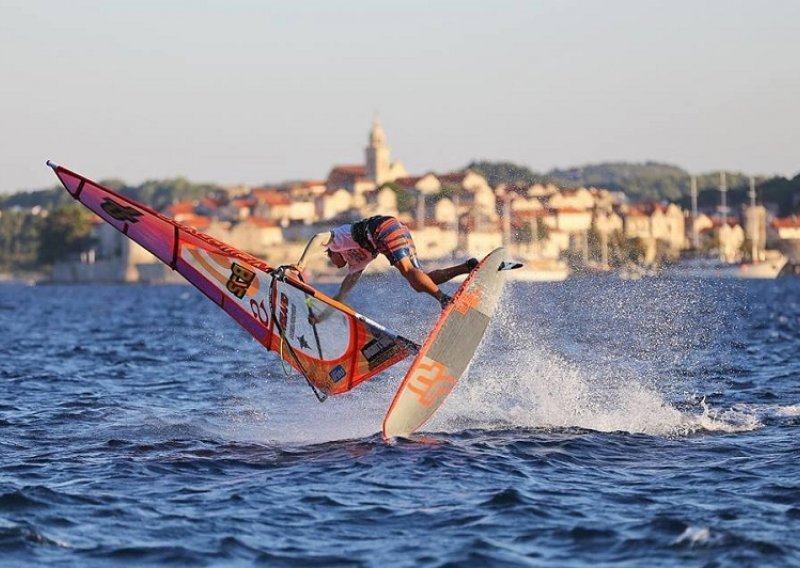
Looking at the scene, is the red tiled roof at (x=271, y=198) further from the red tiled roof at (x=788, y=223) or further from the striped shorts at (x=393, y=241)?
the striped shorts at (x=393, y=241)

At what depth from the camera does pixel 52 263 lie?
178375 mm

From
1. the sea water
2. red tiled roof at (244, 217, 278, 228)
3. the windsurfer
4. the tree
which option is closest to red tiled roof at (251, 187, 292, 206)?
red tiled roof at (244, 217, 278, 228)

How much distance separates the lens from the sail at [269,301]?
1283 centimetres

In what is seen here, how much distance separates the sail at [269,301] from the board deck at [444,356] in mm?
434

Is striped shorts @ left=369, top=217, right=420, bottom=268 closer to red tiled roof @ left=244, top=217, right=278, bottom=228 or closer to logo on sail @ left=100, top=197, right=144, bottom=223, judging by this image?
logo on sail @ left=100, top=197, right=144, bottom=223

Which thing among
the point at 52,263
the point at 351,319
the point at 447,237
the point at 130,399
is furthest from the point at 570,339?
the point at 52,263

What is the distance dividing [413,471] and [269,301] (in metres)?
3.10

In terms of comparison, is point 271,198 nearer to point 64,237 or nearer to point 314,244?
point 64,237

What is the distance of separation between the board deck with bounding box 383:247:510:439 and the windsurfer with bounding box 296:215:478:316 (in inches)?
8.3

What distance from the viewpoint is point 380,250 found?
13094 millimetres

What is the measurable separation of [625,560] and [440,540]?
3.80 feet

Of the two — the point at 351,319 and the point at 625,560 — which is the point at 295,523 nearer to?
the point at 625,560

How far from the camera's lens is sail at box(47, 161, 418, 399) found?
42.1ft

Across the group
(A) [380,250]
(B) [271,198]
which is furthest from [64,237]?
(A) [380,250]
